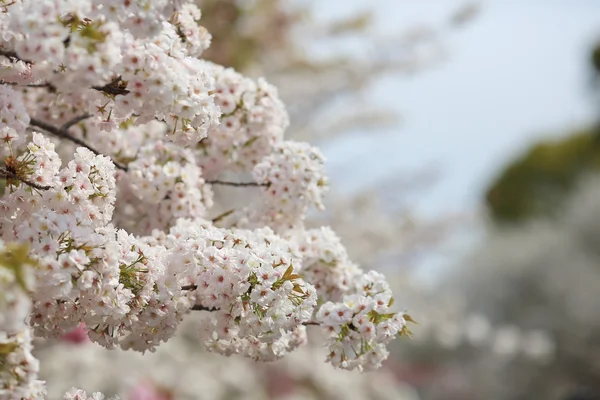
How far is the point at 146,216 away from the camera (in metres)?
2.79

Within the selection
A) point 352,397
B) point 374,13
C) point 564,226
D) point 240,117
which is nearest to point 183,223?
point 240,117

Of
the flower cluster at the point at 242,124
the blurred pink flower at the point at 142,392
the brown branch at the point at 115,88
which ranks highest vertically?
the blurred pink flower at the point at 142,392

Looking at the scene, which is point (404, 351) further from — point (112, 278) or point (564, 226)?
point (112, 278)

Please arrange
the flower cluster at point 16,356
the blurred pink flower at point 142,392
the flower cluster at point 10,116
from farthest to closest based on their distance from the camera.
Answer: the blurred pink flower at point 142,392
the flower cluster at point 10,116
the flower cluster at point 16,356

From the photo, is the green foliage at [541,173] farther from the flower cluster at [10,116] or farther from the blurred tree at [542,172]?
the flower cluster at [10,116]

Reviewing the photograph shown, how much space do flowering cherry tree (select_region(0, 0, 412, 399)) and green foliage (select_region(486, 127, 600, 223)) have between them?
22565 millimetres

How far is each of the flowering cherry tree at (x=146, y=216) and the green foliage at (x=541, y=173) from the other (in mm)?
22565

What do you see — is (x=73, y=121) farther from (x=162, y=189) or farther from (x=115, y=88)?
(x=115, y=88)

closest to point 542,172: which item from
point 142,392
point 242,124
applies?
point 142,392

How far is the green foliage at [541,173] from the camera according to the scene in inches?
970

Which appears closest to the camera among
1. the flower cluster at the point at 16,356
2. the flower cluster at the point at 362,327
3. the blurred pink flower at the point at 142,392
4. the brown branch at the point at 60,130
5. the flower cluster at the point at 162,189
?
the flower cluster at the point at 16,356

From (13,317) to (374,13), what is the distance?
213 inches

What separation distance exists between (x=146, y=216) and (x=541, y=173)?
78.6ft

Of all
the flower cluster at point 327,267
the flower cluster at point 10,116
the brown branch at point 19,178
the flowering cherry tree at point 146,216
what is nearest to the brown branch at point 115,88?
the flowering cherry tree at point 146,216
